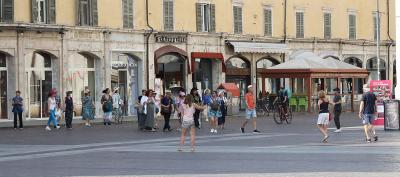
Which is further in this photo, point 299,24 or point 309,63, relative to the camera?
point 299,24

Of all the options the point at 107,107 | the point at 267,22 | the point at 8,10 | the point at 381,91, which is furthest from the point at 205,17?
the point at 381,91

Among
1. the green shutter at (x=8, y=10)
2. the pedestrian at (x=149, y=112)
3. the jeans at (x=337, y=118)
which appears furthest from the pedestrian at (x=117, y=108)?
the jeans at (x=337, y=118)

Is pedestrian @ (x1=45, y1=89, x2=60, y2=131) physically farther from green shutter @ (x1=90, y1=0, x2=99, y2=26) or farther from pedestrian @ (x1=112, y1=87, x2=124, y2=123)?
green shutter @ (x1=90, y1=0, x2=99, y2=26)

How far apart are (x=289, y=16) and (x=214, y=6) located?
777 cm

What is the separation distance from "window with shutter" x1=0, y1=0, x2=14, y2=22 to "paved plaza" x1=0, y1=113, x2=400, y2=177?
9.70 meters

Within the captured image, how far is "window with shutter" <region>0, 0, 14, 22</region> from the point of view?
145 feet

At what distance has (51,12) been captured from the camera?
46.1m

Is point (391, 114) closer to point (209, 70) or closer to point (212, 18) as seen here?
point (212, 18)

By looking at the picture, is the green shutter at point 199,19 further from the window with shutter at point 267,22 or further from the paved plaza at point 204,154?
the paved plaza at point 204,154

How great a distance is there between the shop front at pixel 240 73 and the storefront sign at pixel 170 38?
201 inches

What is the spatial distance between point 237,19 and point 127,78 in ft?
31.8

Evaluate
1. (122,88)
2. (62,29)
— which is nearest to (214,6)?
(122,88)

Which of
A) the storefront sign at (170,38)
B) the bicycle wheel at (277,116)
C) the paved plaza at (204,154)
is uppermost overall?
the storefront sign at (170,38)

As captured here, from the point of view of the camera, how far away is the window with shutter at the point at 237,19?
57.6 meters
